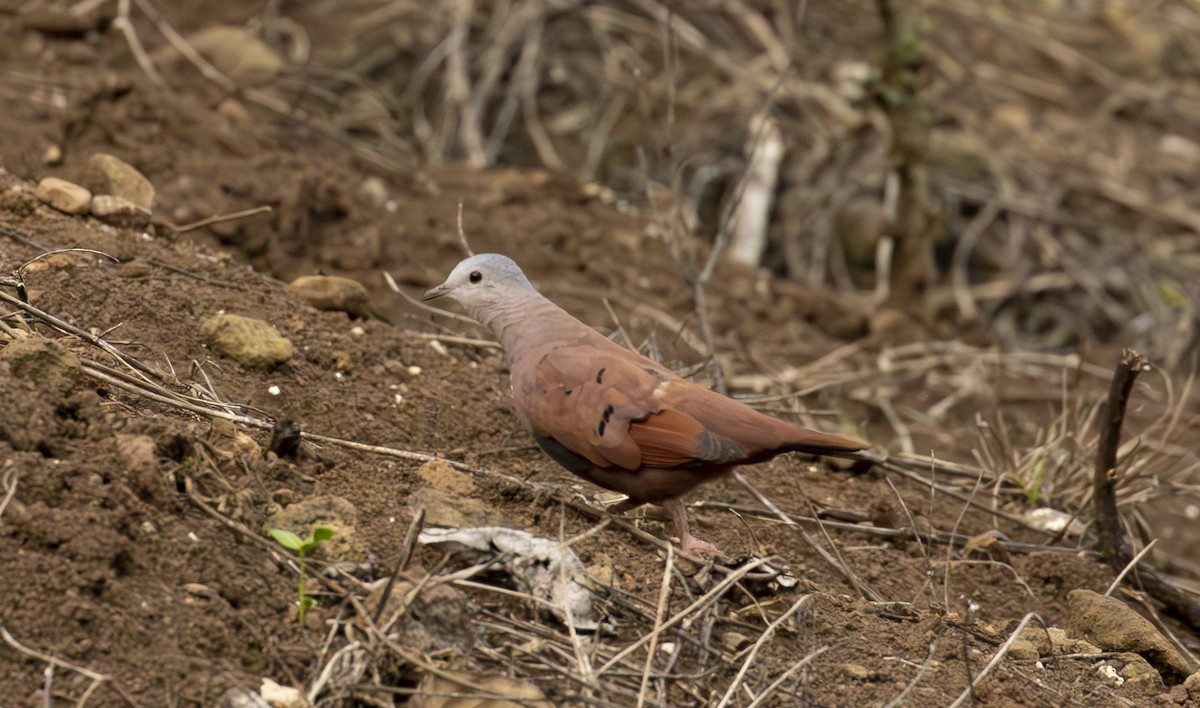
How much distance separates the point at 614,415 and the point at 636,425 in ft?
0.20

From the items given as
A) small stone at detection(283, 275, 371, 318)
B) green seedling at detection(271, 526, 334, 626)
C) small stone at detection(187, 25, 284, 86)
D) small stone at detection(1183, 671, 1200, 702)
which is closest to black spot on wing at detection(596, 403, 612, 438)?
green seedling at detection(271, 526, 334, 626)

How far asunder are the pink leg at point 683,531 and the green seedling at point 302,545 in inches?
37.5

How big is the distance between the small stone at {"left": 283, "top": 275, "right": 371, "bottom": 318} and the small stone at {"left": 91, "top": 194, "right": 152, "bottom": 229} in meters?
0.55

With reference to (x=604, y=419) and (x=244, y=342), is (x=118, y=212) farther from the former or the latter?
(x=604, y=419)

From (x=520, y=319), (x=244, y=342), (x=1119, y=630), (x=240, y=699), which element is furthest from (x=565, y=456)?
(x=1119, y=630)

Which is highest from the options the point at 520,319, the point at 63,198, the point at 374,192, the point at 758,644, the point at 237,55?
the point at 520,319

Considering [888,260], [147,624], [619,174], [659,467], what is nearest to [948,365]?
[888,260]

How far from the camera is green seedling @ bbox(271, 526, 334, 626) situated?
2848mm

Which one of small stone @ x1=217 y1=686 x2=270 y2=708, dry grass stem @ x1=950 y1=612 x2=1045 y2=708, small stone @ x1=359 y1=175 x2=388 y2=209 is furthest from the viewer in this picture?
small stone @ x1=359 y1=175 x2=388 y2=209

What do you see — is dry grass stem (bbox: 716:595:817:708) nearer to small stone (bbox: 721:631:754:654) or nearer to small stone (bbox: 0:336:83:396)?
small stone (bbox: 721:631:754:654)

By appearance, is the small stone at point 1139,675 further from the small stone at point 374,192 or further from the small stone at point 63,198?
the small stone at point 374,192

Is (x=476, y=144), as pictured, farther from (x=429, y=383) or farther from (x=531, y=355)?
(x=531, y=355)

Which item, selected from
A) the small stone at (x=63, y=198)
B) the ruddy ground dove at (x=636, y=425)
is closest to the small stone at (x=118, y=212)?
the small stone at (x=63, y=198)

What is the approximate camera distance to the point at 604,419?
11.4 ft
